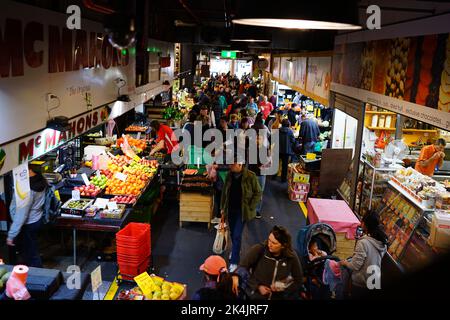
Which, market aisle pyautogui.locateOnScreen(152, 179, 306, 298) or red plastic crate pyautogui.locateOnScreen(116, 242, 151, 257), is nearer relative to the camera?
red plastic crate pyautogui.locateOnScreen(116, 242, 151, 257)

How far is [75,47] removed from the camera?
709 cm

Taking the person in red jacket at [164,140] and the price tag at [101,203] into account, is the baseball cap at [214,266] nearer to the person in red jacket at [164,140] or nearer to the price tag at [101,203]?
the price tag at [101,203]

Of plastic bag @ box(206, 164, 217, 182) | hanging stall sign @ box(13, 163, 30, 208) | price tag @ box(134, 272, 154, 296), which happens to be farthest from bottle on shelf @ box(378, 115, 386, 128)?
hanging stall sign @ box(13, 163, 30, 208)

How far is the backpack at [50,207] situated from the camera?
6.78 metres

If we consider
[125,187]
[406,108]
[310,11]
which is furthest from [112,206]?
[310,11]

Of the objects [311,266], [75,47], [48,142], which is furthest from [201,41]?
[311,266]

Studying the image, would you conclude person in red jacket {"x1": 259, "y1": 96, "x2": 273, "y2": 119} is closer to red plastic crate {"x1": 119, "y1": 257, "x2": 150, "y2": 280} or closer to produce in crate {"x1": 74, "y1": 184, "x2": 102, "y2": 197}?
produce in crate {"x1": 74, "y1": 184, "x2": 102, "y2": 197}

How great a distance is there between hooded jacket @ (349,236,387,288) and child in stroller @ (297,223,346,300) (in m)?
0.35

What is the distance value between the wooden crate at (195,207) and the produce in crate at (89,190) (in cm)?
177

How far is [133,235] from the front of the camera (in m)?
6.93

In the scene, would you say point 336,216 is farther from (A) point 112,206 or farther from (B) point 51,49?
(B) point 51,49

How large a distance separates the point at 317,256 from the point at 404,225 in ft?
7.05

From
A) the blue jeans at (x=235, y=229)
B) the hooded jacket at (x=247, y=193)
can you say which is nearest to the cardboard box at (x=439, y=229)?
the hooded jacket at (x=247, y=193)

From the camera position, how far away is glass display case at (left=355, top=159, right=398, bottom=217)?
28.5 ft
